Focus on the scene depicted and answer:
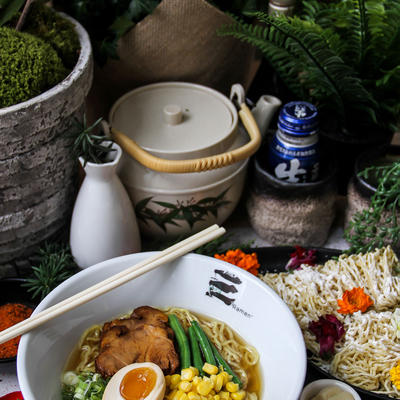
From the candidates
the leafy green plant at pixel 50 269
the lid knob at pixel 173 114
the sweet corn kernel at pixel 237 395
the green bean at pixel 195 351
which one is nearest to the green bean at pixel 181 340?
the green bean at pixel 195 351

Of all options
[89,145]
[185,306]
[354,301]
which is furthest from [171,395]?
[89,145]

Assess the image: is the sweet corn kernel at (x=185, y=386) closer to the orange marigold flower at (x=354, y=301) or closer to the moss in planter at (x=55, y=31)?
the orange marigold flower at (x=354, y=301)

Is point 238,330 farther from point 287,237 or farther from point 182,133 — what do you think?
point 182,133

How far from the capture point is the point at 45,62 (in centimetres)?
131

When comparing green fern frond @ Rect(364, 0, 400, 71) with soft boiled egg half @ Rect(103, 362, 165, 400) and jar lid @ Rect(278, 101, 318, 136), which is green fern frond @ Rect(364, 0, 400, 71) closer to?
jar lid @ Rect(278, 101, 318, 136)

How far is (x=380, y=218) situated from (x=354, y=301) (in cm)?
30

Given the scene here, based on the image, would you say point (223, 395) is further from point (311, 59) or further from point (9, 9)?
point (9, 9)

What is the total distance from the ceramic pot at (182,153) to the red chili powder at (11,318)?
42 centimetres

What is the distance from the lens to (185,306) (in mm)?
1323

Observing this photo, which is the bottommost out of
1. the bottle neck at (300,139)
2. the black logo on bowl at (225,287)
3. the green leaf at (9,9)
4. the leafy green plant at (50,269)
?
the leafy green plant at (50,269)

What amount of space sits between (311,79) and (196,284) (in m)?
Result: 0.76

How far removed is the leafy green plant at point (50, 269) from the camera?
1381 millimetres

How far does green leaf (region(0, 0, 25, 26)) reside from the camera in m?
1.40

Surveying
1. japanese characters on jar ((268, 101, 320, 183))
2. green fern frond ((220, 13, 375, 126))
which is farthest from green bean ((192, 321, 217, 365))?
green fern frond ((220, 13, 375, 126))
